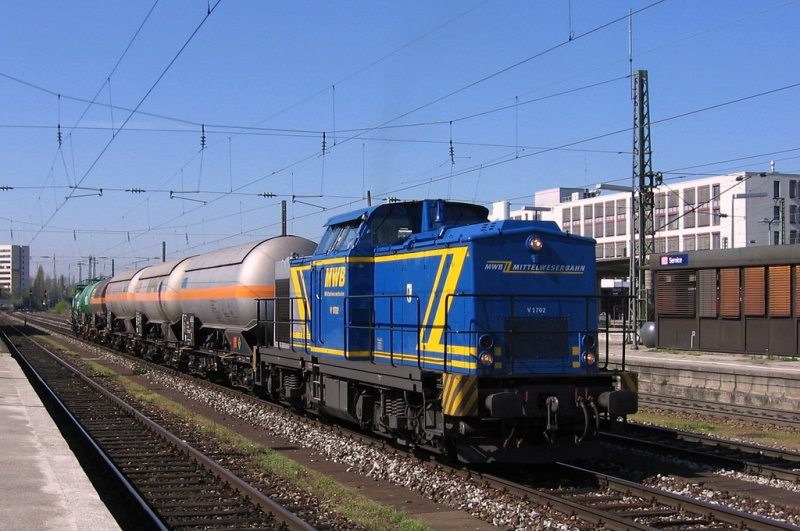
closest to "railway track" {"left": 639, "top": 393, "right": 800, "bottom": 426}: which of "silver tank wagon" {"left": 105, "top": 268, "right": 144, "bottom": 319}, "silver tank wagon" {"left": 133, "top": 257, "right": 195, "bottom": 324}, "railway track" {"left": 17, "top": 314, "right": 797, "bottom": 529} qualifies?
"railway track" {"left": 17, "top": 314, "right": 797, "bottom": 529}

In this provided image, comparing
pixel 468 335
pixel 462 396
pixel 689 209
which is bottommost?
pixel 462 396

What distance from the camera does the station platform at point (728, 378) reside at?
1689cm

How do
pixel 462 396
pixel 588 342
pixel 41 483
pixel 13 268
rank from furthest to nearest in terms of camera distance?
pixel 13 268
pixel 588 342
pixel 462 396
pixel 41 483

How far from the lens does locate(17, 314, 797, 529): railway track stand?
783cm

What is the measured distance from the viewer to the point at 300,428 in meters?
13.9

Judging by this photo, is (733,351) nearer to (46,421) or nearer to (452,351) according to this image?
(452,351)

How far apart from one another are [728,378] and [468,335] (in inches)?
417

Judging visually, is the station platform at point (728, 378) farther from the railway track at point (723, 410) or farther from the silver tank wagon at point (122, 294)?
the silver tank wagon at point (122, 294)

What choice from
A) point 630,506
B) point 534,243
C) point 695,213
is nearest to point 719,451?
point 630,506

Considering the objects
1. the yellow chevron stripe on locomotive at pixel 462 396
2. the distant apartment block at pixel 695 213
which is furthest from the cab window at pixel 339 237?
the distant apartment block at pixel 695 213

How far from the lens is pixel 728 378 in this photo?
59.7ft

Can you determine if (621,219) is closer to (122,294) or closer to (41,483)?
(122,294)

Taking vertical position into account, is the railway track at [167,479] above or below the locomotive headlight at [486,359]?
below

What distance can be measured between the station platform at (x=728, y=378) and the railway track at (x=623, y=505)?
6273 millimetres
